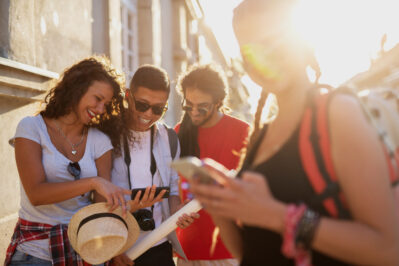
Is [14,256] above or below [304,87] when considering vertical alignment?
below

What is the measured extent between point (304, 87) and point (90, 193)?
1.86 meters

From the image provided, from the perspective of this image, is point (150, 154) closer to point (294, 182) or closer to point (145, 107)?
point (145, 107)

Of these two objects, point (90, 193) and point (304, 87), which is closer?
point (304, 87)

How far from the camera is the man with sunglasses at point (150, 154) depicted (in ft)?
9.93

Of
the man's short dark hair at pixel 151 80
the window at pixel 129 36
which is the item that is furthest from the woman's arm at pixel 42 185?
the window at pixel 129 36

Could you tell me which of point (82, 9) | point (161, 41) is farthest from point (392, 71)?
point (161, 41)

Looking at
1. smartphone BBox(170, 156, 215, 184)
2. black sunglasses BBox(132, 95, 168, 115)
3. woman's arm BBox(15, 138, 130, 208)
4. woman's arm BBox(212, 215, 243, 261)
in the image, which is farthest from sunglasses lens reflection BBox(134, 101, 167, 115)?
smartphone BBox(170, 156, 215, 184)

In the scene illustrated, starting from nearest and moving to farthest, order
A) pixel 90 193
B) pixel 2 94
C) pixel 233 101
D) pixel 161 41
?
pixel 90 193 < pixel 2 94 < pixel 161 41 < pixel 233 101

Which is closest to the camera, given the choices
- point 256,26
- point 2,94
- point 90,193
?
point 256,26

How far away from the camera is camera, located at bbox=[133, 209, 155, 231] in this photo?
114 inches

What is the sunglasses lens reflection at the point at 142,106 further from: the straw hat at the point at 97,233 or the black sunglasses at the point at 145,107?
the straw hat at the point at 97,233

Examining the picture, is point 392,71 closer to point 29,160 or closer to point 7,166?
point 29,160

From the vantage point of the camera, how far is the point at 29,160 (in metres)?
2.40

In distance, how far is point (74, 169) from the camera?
8.38 ft
